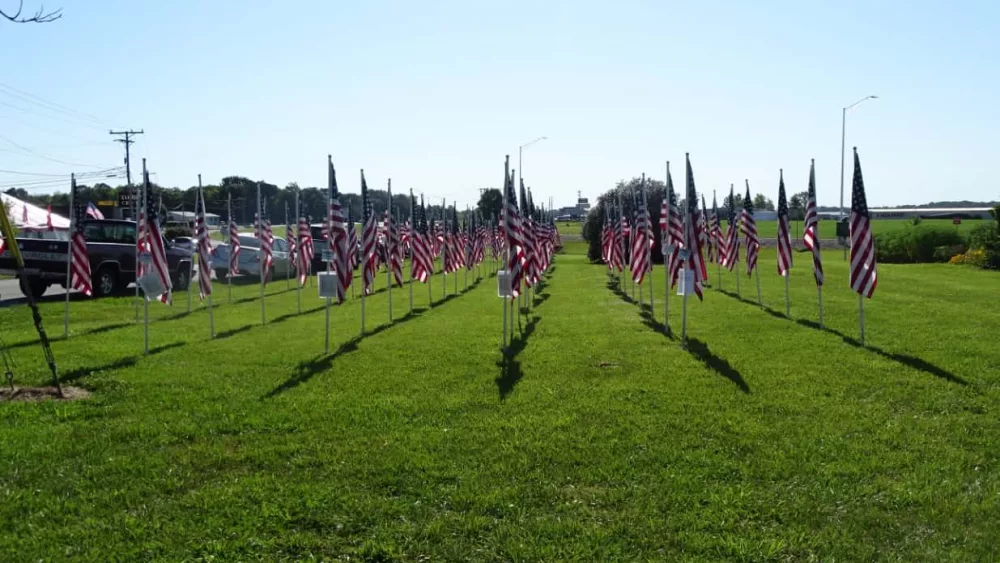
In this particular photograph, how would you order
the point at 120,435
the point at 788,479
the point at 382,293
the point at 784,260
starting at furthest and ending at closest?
the point at 382,293
the point at 784,260
the point at 120,435
the point at 788,479

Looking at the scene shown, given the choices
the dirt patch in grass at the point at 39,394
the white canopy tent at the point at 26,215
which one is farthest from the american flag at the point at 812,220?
the white canopy tent at the point at 26,215

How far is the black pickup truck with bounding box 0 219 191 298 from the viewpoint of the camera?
69.3 ft

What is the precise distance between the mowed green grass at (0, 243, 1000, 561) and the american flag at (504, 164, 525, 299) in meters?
1.27

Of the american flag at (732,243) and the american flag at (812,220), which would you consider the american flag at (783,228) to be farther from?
the american flag at (732,243)

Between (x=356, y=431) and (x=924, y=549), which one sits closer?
(x=924, y=549)

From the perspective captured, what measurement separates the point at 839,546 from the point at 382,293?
23609mm

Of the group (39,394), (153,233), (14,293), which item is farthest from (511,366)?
(14,293)

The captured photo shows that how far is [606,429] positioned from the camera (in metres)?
8.45

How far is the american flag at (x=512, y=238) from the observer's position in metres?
14.1

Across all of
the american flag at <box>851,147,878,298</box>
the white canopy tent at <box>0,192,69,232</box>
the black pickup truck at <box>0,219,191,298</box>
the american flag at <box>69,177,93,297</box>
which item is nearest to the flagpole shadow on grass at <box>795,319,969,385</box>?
the american flag at <box>851,147,878,298</box>

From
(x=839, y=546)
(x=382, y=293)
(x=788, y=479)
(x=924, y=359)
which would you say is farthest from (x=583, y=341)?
(x=382, y=293)

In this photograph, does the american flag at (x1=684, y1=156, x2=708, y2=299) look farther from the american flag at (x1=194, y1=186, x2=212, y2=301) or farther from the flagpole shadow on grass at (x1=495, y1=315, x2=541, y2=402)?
the american flag at (x1=194, y1=186, x2=212, y2=301)

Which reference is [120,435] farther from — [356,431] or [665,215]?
[665,215]

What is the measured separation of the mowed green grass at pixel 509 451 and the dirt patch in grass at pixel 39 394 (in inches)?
10.4
